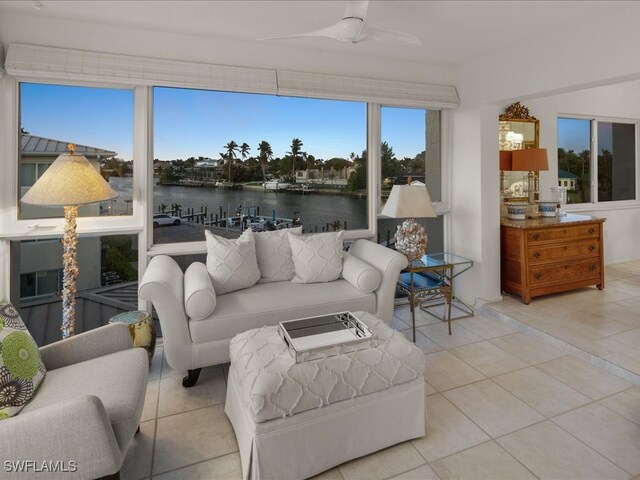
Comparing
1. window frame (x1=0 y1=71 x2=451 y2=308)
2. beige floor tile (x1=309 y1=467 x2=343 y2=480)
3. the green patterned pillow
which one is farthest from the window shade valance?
beige floor tile (x1=309 y1=467 x2=343 y2=480)

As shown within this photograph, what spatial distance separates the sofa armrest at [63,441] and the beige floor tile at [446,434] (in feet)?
4.67

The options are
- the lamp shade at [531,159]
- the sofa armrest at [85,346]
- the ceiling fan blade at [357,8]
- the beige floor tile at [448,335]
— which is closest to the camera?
the sofa armrest at [85,346]

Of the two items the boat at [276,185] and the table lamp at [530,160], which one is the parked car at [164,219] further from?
the table lamp at [530,160]

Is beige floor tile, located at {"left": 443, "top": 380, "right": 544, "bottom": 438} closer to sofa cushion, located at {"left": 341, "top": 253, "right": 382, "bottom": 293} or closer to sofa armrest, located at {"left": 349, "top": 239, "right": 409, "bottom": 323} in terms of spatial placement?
sofa armrest, located at {"left": 349, "top": 239, "right": 409, "bottom": 323}

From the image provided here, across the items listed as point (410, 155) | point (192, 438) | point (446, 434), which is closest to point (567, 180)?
point (410, 155)

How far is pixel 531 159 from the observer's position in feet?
13.1

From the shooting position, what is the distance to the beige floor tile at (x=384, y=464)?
1761 mm

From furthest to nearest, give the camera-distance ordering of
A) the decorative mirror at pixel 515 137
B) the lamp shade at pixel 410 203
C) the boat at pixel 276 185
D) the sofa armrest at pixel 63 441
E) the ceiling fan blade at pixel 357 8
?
1. the decorative mirror at pixel 515 137
2. the boat at pixel 276 185
3. the lamp shade at pixel 410 203
4. the ceiling fan blade at pixel 357 8
5. the sofa armrest at pixel 63 441

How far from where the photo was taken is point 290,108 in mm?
3562

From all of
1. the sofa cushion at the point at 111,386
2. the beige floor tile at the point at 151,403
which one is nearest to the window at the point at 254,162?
the beige floor tile at the point at 151,403

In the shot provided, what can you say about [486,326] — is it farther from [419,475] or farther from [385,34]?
[385,34]

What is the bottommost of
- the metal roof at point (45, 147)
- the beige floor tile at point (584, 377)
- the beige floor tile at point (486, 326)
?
the beige floor tile at point (584, 377)

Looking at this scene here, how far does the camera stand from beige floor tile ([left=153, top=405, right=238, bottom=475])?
1.88 m

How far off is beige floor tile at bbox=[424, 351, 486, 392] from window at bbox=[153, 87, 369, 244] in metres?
1.59
